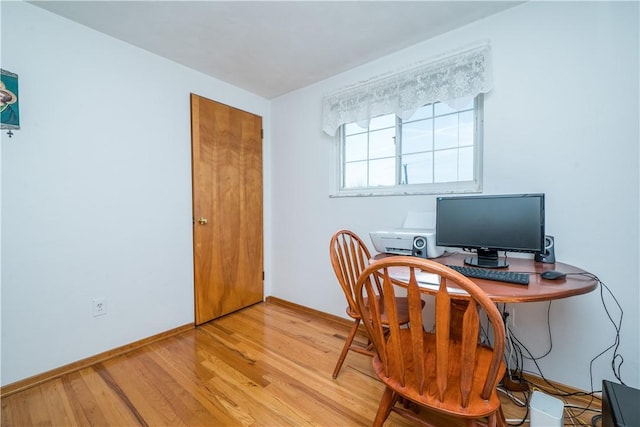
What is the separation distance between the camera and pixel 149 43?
1.94 m

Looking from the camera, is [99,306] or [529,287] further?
[99,306]

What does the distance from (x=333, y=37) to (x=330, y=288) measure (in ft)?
6.59

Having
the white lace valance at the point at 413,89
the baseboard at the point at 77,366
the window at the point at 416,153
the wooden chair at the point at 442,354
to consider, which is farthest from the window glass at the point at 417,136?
the baseboard at the point at 77,366

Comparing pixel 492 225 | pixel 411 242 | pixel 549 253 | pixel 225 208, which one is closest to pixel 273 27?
pixel 225 208

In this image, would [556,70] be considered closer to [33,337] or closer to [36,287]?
[36,287]

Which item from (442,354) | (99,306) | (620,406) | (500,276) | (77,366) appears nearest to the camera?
(442,354)

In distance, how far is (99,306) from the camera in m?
1.81

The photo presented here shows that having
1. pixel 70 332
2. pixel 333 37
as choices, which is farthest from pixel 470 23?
pixel 70 332

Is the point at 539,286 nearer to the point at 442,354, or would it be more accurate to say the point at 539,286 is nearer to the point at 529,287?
the point at 529,287

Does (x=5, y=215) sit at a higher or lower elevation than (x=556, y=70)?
lower

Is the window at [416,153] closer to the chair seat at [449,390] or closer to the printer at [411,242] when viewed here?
the printer at [411,242]

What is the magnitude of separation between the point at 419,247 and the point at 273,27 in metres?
1.69

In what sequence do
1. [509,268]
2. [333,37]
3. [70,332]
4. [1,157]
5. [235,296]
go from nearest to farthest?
[509,268], [1,157], [70,332], [333,37], [235,296]

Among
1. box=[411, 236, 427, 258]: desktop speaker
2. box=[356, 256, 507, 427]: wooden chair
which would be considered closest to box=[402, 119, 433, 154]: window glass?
box=[411, 236, 427, 258]: desktop speaker
